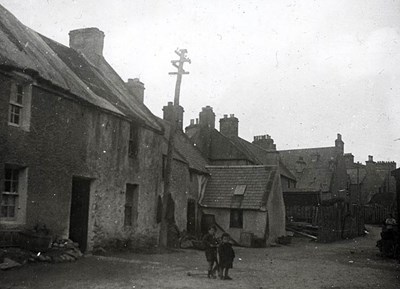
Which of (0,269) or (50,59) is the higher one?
(50,59)

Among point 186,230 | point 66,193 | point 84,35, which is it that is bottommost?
point 186,230

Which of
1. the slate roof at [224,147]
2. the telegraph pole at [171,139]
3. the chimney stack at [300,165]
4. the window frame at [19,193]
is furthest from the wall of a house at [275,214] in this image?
the chimney stack at [300,165]

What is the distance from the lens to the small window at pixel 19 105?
511 inches

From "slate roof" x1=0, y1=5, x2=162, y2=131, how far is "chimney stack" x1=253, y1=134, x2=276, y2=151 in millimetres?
27399

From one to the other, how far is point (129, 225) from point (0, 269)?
330 inches

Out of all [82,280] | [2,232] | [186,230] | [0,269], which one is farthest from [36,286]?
[186,230]

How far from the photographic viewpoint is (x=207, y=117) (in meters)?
41.2

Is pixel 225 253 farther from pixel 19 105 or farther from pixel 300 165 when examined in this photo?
pixel 300 165

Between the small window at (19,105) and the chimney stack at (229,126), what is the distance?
29.8 m

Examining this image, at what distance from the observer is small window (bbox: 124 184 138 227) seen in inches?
758

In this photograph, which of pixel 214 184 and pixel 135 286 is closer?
pixel 135 286

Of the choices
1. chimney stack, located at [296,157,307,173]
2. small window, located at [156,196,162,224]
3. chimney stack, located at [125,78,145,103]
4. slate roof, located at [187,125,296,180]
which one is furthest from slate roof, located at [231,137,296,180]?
small window, located at [156,196,162,224]

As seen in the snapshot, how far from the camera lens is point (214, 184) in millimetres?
28938

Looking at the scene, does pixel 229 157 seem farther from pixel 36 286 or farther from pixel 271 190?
pixel 36 286
